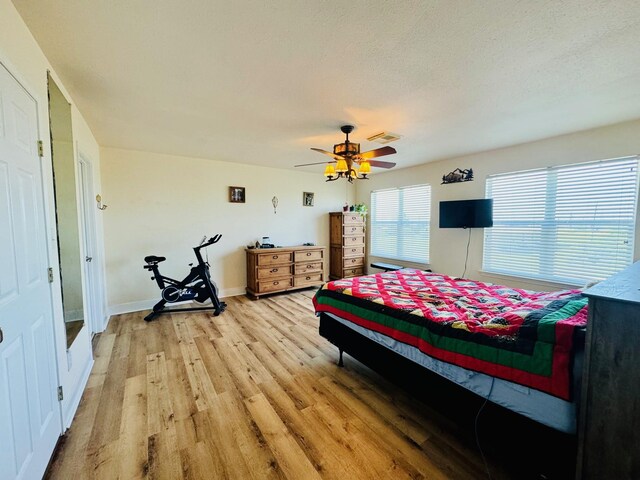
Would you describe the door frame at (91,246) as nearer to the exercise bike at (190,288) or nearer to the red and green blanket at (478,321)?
the exercise bike at (190,288)

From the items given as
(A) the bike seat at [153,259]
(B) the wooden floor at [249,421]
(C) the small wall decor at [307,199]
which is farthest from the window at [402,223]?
(A) the bike seat at [153,259]

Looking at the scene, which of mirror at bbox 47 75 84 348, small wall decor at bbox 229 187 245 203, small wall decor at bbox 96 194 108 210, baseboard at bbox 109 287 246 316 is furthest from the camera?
small wall decor at bbox 229 187 245 203

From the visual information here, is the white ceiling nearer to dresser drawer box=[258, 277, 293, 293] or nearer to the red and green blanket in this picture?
the red and green blanket

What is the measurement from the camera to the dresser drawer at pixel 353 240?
565 cm

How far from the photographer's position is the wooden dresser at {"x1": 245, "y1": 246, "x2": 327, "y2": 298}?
4.57 meters

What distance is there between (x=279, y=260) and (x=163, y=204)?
2.10 metres

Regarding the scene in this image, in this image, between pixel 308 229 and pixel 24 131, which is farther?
pixel 308 229

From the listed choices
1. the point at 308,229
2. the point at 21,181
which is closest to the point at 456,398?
the point at 21,181

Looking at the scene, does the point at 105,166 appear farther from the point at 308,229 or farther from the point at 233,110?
the point at 308,229

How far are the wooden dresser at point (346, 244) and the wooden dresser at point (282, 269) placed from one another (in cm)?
62

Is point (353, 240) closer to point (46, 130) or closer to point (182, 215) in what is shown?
point (182, 215)

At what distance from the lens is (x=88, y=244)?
9.75 ft

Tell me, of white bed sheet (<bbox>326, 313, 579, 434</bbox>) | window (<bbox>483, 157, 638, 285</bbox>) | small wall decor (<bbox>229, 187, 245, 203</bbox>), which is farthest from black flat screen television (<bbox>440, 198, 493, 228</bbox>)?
small wall decor (<bbox>229, 187, 245, 203</bbox>)

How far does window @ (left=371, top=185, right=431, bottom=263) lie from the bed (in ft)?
8.08
